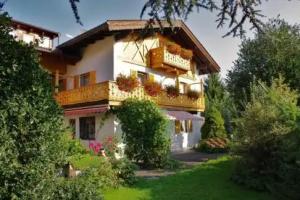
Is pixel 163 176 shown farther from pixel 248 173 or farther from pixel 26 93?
pixel 26 93

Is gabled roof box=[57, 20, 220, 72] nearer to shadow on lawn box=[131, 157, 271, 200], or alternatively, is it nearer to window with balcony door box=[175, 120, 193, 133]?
window with balcony door box=[175, 120, 193, 133]

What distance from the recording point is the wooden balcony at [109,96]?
866 inches

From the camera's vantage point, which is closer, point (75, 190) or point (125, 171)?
point (75, 190)

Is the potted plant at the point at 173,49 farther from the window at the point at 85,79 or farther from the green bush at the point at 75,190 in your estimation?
the green bush at the point at 75,190

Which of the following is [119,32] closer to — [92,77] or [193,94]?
[92,77]

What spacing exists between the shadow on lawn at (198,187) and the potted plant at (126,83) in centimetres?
843

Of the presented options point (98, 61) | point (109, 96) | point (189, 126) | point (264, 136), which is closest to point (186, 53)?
point (189, 126)

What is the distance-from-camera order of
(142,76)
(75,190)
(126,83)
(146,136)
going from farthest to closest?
(142,76) < (126,83) < (146,136) < (75,190)

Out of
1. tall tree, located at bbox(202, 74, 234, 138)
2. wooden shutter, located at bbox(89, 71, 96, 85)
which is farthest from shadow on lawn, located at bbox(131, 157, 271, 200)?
wooden shutter, located at bbox(89, 71, 96, 85)

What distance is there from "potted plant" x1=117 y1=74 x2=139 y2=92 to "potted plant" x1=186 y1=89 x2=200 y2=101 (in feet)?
24.6

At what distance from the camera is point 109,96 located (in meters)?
21.7

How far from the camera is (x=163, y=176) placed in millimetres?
14906

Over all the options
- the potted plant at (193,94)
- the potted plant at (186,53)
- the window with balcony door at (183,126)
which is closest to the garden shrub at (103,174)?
the window with balcony door at (183,126)

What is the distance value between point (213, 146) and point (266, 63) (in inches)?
338
